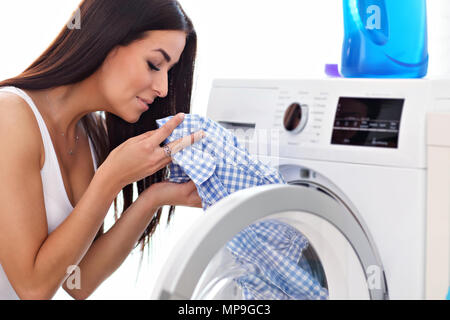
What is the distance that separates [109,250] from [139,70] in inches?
18.3

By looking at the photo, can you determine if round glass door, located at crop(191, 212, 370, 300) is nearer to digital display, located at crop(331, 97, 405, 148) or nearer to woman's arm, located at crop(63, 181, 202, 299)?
digital display, located at crop(331, 97, 405, 148)

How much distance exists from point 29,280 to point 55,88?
1.54 ft

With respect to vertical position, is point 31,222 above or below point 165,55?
below

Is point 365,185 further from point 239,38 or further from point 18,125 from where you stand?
point 239,38

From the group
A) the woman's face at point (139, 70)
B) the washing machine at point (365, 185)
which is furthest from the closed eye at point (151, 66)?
the washing machine at point (365, 185)

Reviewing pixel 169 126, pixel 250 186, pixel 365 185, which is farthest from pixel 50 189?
pixel 365 185

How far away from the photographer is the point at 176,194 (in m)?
1.16

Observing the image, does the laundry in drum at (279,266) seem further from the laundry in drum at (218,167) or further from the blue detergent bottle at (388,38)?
the blue detergent bottle at (388,38)

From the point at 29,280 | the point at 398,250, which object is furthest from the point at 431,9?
the point at 29,280

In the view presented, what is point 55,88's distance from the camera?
132 centimetres

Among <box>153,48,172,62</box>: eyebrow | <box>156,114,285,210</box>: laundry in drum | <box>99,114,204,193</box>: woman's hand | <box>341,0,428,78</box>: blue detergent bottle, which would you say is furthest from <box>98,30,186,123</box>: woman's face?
<box>341,0,428,78</box>: blue detergent bottle

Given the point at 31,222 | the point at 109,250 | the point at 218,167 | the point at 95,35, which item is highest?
the point at 95,35

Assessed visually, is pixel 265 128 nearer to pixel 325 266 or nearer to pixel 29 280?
pixel 325 266

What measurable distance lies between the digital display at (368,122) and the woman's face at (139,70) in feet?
1.36
